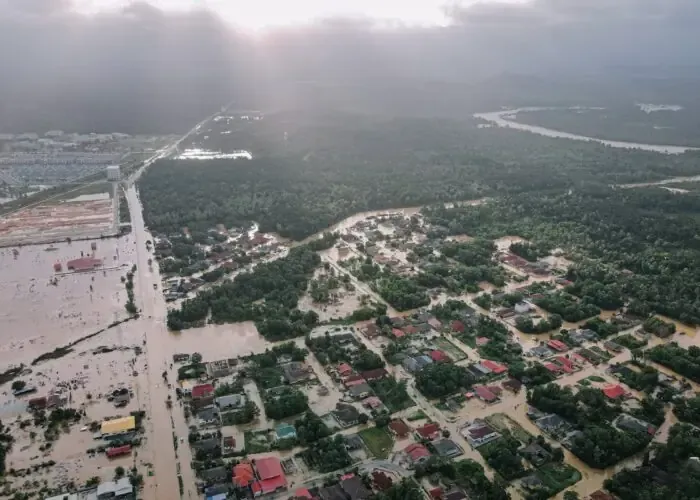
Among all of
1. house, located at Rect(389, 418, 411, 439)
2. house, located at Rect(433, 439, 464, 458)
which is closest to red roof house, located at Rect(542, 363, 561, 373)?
house, located at Rect(433, 439, 464, 458)

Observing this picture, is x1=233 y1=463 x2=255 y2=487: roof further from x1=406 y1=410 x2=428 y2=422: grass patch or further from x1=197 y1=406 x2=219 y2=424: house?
x1=406 y1=410 x2=428 y2=422: grass patch

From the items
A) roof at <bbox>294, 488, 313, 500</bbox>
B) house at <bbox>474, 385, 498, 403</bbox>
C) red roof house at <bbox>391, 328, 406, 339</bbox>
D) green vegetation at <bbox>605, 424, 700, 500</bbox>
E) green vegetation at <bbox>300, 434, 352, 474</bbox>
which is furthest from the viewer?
red roof house at <bbox>391, 328, 406, 339</bbox>

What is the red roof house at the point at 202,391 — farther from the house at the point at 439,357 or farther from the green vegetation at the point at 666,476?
the green vegetation at the point at 666,476

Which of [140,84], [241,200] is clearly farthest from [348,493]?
[140,84]

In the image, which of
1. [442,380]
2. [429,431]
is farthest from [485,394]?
[429,431]

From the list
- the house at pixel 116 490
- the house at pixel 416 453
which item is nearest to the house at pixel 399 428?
the house at pixel 416 453

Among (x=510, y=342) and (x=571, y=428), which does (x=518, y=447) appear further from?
(x=510, y=342)

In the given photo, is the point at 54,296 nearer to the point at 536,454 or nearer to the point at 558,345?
the point at 536,454

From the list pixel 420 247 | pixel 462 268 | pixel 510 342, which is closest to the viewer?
pixel 510 342
